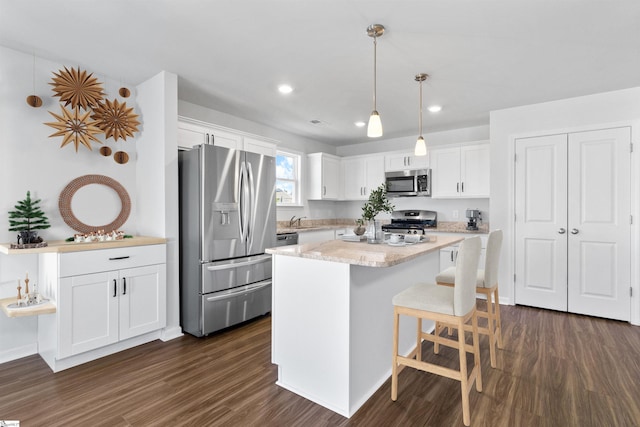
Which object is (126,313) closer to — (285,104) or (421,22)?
(285,104)

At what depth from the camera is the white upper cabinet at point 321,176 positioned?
18.7 feet

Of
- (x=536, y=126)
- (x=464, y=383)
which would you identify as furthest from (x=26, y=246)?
(x=536, y=126)

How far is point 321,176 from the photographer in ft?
18.7

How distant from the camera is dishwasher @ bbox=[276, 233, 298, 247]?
4148 millimetres

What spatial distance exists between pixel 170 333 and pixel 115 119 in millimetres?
2121

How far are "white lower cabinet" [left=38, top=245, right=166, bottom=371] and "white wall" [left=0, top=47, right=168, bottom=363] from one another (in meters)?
0.18

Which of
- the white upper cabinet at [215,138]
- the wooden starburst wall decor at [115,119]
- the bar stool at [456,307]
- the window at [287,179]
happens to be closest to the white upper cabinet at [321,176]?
the window at [287,179]

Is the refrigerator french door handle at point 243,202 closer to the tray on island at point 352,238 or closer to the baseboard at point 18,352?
the tray on island at point 352,238

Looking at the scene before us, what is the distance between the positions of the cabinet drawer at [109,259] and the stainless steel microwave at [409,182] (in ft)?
12.3

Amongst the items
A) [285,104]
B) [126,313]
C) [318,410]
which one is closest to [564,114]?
[285,104]

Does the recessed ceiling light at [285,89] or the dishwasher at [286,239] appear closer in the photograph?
the recessed ceiling light at [285,89]

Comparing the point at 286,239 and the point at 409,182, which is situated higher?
the point at 409,182

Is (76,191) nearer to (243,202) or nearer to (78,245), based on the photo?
(78,245)

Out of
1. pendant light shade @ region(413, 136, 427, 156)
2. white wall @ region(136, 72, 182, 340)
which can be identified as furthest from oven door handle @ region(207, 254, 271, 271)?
pendant light shade @ region(413, 136, 427, 156)
